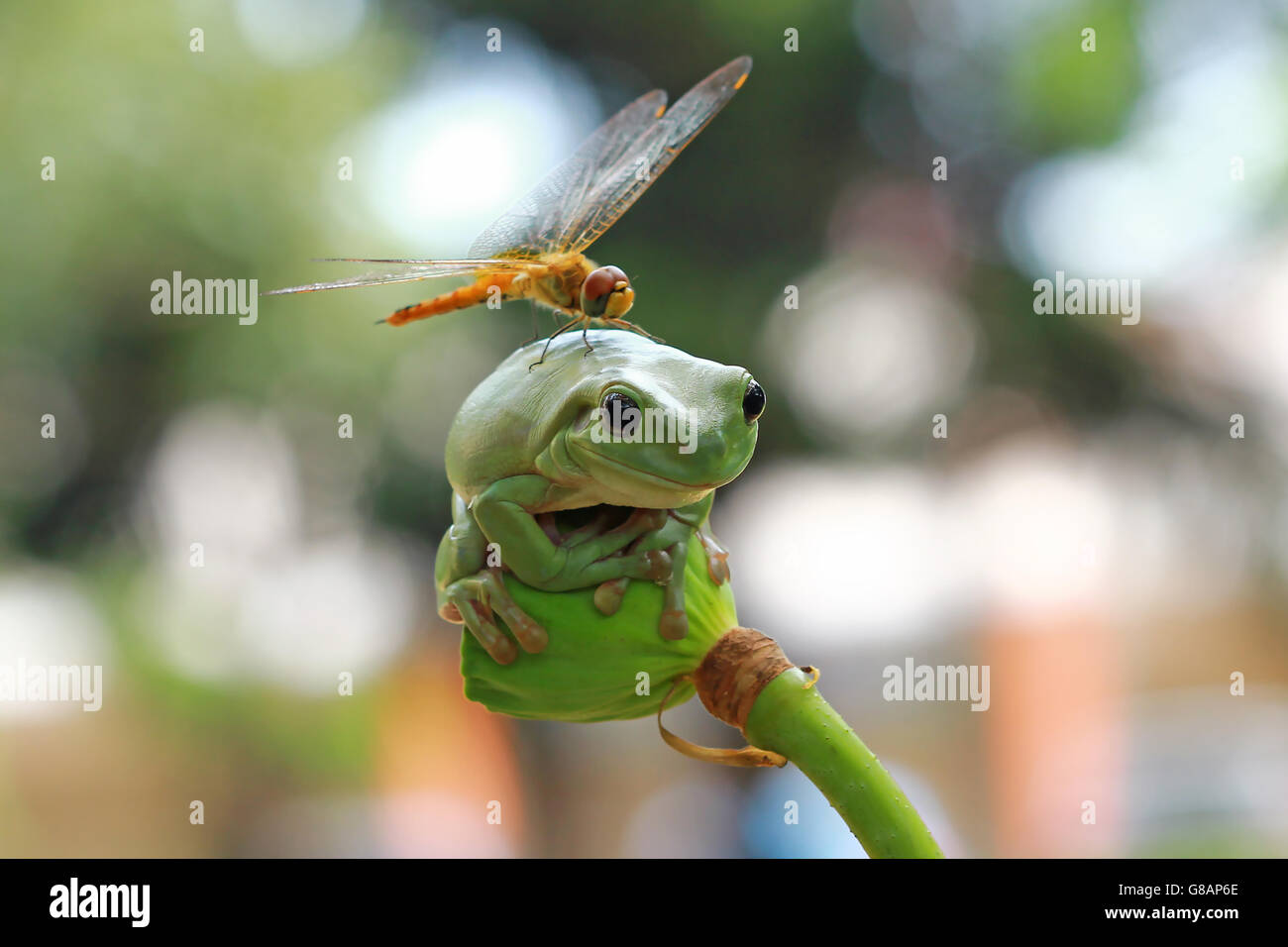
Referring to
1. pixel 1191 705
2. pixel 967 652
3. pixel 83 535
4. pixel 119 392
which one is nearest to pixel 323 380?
pixel 119 392

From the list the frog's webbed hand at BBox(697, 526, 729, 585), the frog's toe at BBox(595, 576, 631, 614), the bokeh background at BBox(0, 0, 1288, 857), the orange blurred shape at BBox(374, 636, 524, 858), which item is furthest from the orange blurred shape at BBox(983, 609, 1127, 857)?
the frog's toe at BBox(595, 576, 631, 614)

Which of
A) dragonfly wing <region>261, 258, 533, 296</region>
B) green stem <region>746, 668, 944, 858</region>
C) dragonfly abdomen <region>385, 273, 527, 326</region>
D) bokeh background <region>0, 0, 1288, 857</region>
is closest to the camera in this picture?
green stem <region>746, 668, 944, 858</region>

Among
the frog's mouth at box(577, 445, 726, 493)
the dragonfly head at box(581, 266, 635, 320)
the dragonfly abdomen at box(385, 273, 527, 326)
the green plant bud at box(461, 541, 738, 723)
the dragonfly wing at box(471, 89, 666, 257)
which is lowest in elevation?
the green plant bud at box(461, 541, 738, 723)

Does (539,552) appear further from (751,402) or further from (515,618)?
(751,402)

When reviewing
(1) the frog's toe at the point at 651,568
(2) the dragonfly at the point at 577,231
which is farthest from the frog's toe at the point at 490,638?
(2) the dragonfly at the point at 577,231

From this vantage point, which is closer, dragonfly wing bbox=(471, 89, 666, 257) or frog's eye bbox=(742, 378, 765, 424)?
frog's eye bbox=(742, 378, 765, 424)

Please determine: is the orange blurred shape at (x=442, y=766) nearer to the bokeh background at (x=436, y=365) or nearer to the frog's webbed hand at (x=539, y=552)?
the bokeh background at (x=436, y=365)

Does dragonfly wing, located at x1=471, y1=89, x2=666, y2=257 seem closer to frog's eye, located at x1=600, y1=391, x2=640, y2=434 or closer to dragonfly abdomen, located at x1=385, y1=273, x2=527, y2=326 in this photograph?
dragonfly abdomen, located at x1=385, y1=273, x2=527, y2=326
